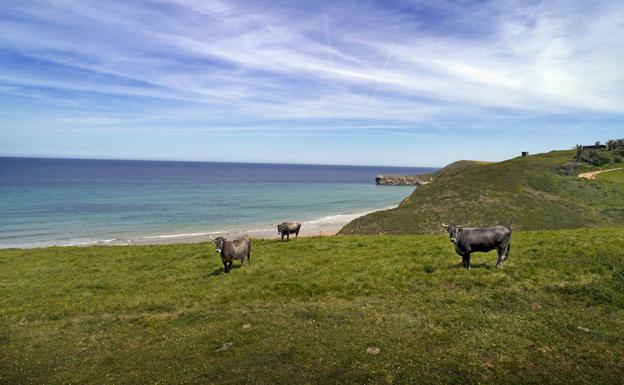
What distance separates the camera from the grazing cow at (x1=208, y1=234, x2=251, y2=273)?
21203mm

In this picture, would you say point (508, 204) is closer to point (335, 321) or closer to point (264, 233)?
point (264, 233)

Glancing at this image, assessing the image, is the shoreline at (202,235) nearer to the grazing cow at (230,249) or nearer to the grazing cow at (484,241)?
the grazing cow at (230,249)

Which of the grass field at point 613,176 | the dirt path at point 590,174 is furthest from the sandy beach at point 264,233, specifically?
the grass field at point 613,176

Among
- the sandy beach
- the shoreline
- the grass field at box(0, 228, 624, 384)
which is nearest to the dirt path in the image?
the sandy beach

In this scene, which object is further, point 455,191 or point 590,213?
point 455,191

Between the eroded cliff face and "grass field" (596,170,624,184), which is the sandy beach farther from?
the eroded cliff face

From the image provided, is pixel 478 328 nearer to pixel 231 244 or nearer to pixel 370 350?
pixel 370 350

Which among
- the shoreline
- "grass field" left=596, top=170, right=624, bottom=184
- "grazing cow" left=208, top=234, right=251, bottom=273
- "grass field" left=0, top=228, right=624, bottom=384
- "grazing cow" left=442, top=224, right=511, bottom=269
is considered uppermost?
"grass field" left=596, top=170, right=624, bottom=184

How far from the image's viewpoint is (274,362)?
11.6 m

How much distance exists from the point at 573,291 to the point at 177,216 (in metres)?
66.6

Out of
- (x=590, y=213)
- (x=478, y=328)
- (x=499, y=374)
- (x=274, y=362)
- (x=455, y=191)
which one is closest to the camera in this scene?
(x=499, y=374)

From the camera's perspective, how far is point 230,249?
21.7 m

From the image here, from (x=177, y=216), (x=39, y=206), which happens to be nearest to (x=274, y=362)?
(x=177, y=216)

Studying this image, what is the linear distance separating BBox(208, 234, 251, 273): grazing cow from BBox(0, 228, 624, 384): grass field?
116 cm
